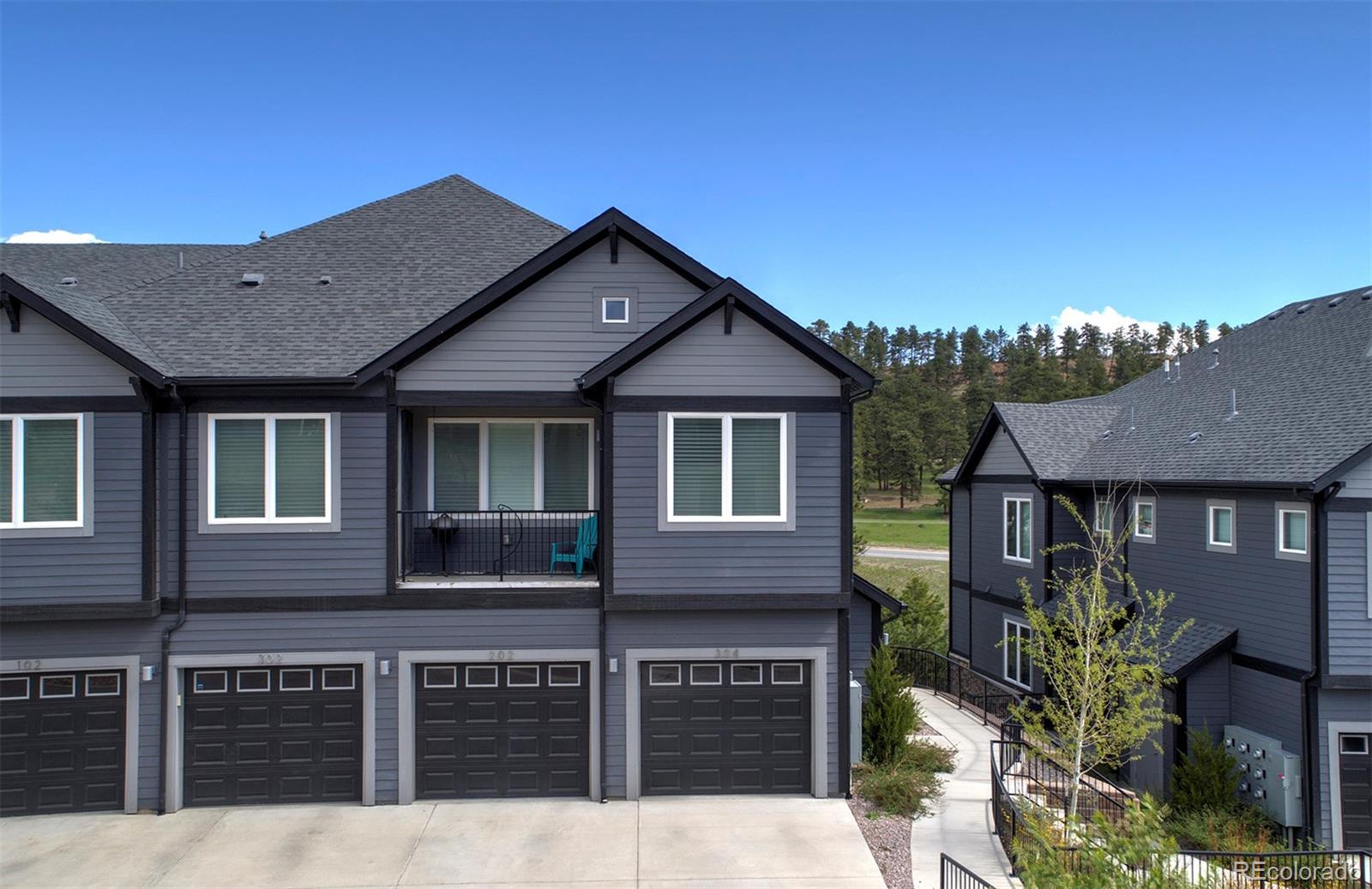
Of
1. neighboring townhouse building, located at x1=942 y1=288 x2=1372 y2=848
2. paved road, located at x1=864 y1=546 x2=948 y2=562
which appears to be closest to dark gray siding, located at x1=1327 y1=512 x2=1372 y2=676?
neighboring townhouse building, located at x1=942 y1=288 x2=1372 y2=848

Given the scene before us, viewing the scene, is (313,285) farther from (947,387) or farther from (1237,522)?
(947,387)

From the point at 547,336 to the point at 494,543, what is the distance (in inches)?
132

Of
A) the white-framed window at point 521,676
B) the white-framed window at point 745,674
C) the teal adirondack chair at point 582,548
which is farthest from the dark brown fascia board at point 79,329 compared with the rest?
the white-framed window at point 745,674

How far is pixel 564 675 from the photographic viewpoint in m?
10.6

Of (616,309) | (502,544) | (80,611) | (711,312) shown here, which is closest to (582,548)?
(502,544)

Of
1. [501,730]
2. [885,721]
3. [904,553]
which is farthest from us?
[904,553]

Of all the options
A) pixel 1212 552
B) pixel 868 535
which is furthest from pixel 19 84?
pixel 868 535

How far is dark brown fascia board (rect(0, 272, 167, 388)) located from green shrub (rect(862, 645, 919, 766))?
11227mm

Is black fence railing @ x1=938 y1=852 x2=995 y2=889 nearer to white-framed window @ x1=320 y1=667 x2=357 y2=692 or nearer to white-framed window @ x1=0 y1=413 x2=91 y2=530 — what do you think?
white-framed window @ x1=320 y1=667 x2=357 y2=692

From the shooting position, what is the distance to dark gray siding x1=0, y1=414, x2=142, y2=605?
9852 millimetres

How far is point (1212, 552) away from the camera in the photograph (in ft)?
41.5

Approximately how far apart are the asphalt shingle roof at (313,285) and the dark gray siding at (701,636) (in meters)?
5.46

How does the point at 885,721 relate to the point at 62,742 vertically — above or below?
below

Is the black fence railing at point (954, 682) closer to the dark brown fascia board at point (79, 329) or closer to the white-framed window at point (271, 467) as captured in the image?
the white-framed window at point (271, 467)
